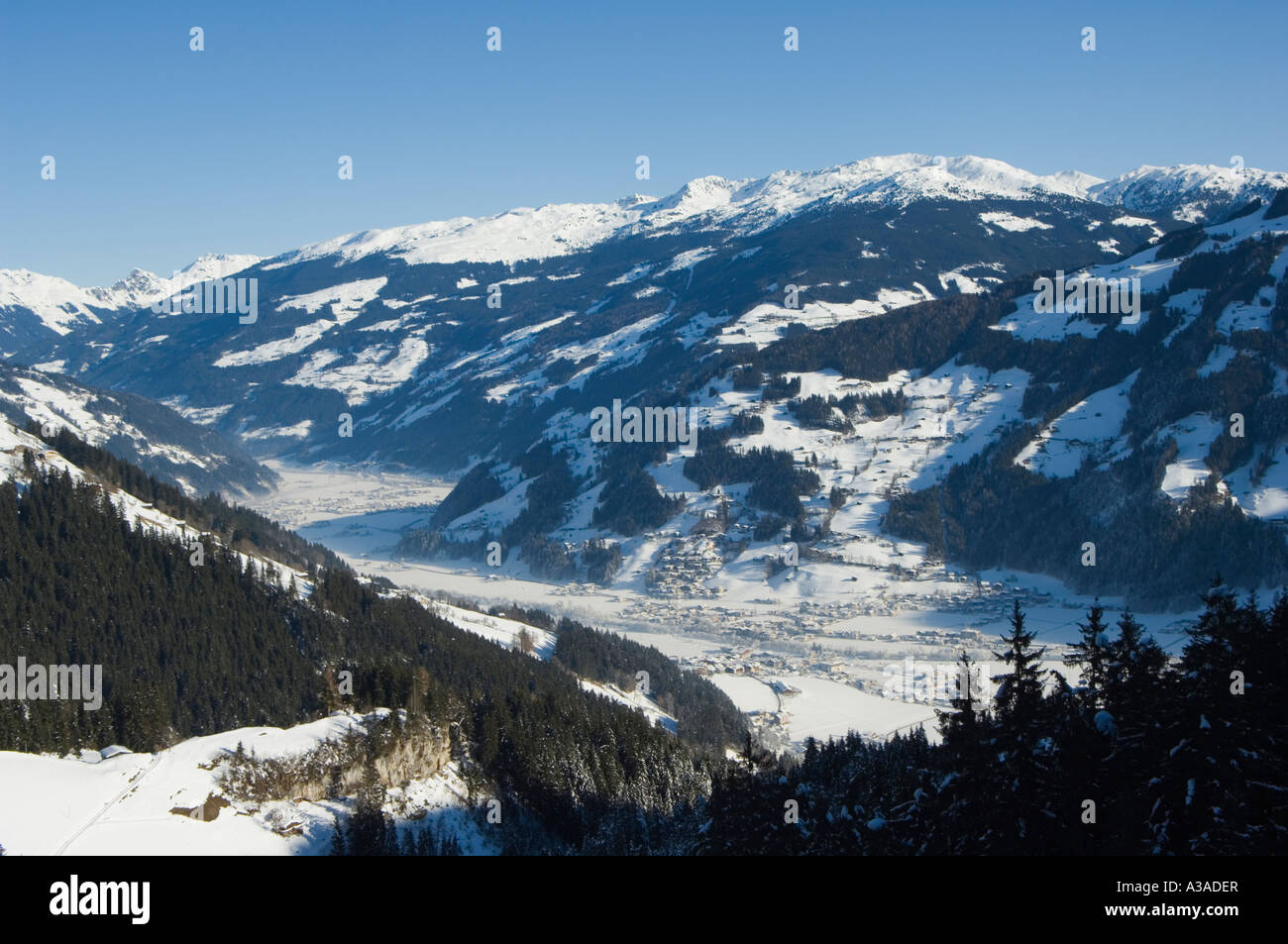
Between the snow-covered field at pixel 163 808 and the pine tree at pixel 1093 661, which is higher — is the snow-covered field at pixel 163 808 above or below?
below

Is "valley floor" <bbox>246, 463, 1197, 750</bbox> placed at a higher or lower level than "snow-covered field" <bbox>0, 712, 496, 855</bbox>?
lower

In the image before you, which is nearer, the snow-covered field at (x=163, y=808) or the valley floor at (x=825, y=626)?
the snow-covered field at (x=163, y=808)

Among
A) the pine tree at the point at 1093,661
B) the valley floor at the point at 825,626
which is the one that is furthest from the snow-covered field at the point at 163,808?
the valley floor at the point at 825,626

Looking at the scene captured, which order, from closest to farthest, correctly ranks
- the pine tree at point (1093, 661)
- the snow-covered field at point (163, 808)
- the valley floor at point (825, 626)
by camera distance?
the snow-covered field at point (163, 808) → the pine tree at point (1093, 661) → the valley floor at point (825, 626)

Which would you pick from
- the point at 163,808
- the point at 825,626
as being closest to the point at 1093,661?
Answer: the point at 163,808

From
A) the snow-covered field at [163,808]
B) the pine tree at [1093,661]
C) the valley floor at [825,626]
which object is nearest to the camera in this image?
the snow-covered field at [163,808]

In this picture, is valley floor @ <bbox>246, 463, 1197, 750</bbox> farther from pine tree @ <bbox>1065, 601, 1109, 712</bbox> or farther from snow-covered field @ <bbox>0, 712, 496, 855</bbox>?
pine tree @ <bbox>1065, 601, 1109, 712</bbox>

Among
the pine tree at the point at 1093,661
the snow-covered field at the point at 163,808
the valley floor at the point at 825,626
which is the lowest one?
the valley floor at the point at 825,626

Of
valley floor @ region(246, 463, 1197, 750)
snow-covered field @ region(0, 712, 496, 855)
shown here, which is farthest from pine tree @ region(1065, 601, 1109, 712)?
valley floor @ region(246, 463, 1197, 750)

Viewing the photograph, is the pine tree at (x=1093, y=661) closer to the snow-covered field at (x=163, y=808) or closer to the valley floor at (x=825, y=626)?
the snow-covered field at (x=163, y=808)

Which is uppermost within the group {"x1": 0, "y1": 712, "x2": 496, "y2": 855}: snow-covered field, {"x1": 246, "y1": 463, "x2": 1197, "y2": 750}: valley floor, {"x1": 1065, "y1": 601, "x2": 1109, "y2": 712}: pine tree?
{"x1": 1065, "y1": 601, "x2": 1109, "y2": 712}: pine tree
